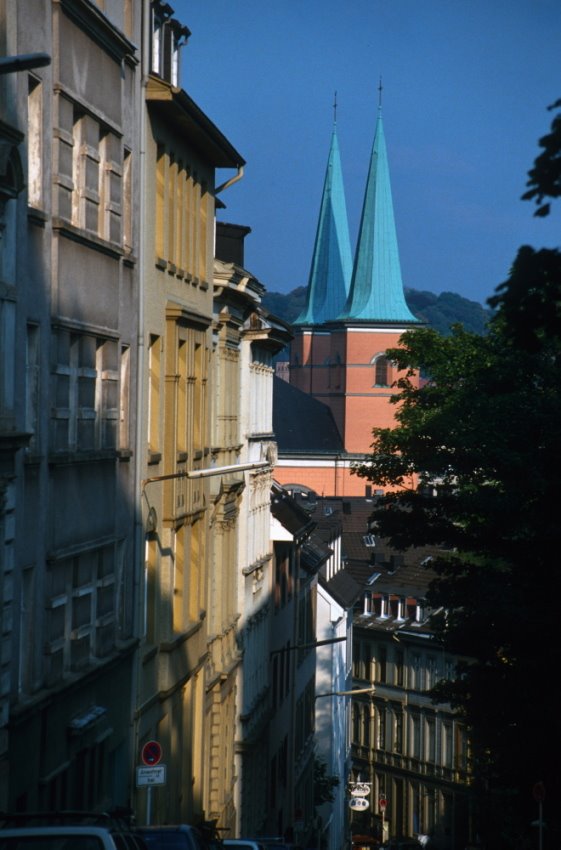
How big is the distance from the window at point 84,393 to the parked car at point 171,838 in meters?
4.25

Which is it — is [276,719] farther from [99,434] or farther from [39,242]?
[39,242]

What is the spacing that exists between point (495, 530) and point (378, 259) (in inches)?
3605

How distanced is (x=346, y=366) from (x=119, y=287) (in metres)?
109

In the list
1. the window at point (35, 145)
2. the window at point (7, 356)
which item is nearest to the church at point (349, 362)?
the window at point (35, 145)

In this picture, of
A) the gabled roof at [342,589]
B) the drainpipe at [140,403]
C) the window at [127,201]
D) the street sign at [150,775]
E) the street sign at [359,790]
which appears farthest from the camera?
the gabled roof at [342,589]

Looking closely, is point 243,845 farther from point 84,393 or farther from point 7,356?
point 7,356

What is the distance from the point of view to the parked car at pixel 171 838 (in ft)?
45.4

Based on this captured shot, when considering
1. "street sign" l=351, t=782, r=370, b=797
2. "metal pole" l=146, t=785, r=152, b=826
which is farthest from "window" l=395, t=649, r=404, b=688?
"metal pole" l=146, t=785, r=152, b=826

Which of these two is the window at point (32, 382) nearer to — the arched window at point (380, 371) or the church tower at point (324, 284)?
the arched window at point (380, 371)

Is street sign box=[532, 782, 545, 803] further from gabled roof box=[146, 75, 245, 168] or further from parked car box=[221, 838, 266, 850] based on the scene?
gabled roof box=[146, 75, 245, 168]

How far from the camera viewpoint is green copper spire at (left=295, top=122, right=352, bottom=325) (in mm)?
135125

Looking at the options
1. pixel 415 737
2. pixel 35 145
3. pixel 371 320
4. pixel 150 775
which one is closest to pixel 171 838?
pixel 150 775

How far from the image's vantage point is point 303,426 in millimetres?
129000

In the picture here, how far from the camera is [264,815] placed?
3741 centimetres
